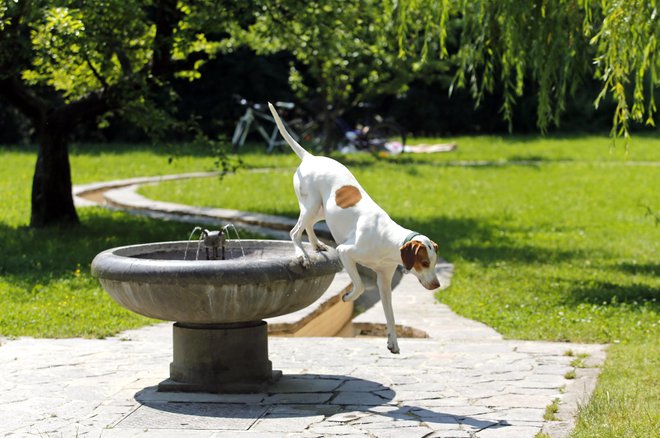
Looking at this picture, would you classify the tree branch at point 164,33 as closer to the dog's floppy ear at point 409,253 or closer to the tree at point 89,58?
the tree at point 89,58

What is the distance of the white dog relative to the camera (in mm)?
5402

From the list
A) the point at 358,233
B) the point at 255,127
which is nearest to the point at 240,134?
the point at 255,127

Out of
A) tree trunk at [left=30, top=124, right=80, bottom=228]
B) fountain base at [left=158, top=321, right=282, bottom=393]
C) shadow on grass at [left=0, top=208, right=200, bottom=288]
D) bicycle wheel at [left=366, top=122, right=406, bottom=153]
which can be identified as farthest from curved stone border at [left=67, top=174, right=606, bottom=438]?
bicycle wheel at [left=366, top=122, right=406, bottom=153]

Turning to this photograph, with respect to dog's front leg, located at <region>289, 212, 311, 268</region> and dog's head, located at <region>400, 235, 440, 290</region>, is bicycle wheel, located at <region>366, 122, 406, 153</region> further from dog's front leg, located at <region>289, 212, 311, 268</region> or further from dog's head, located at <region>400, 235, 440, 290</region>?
dog's head, located at <region>400, 235, 440, 290</region>

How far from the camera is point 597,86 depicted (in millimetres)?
31609

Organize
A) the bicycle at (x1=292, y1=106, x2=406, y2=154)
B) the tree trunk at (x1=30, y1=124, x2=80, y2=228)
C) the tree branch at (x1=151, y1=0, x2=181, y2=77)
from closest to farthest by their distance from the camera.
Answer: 1. the tree branch at (x1=151, y1=0, x2=181, y2=77)
2. the tree trunk at (x1=30, y1=124, x2=80, y2=228)
3. the bicycle at (x1=292, y1=106, x2=406, y2=154)

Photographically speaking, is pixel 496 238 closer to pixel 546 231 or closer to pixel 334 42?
pixel 546 231

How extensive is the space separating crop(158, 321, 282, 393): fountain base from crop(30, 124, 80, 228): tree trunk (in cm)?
708

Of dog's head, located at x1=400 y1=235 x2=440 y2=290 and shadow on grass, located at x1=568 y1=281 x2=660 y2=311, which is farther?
shadow on grass, located at x1=568 y1=281 x2=660 y2=311

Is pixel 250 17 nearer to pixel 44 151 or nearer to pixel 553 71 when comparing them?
pixel 44 151

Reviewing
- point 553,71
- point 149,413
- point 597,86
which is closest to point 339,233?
point 149,413

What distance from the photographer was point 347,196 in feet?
19.1

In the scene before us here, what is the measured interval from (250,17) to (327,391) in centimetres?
712

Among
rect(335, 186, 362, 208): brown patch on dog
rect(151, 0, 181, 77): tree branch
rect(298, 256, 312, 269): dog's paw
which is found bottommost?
rect(298, 256, 312, 269): dog's paw
